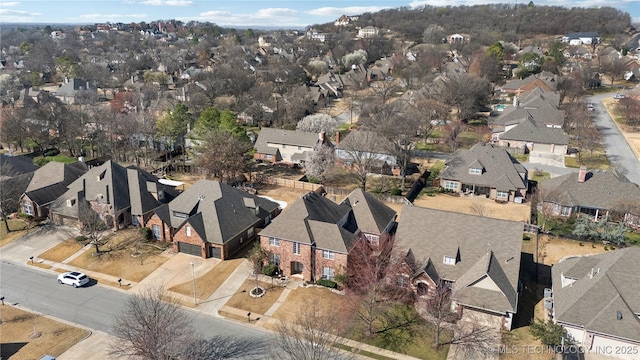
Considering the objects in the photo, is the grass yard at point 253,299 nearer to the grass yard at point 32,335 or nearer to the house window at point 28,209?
the grass yard at point 32,335

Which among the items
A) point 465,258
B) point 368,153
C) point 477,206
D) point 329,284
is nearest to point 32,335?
point 329,284

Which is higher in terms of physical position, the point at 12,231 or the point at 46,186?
the point at 46,186

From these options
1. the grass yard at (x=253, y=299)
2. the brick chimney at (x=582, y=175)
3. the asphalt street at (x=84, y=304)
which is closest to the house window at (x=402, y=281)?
the grass yard at (x=253, y=299)

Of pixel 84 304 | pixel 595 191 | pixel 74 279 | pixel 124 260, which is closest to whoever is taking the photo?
pixel 84 304

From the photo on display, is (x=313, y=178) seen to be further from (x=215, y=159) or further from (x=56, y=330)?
(x=56, y=330)

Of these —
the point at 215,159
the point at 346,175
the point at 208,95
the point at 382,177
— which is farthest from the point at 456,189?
the point at 208,95

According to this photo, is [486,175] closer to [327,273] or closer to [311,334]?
[327,273]
